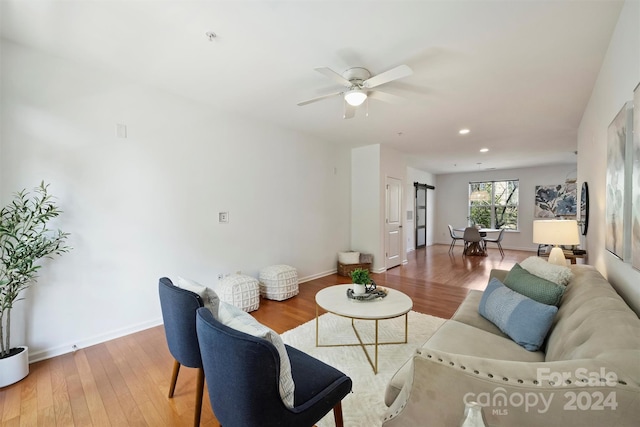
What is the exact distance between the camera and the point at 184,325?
1536mm

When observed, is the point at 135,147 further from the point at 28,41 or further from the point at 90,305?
the point at 90,305

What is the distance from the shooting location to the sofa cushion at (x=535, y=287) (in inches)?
68.8

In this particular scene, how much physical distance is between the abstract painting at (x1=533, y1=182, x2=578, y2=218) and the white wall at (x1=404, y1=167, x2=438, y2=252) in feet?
9.86

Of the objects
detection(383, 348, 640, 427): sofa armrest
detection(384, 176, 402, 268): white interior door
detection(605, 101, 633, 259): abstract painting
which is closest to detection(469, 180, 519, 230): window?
detection(384, 176, 402, 268): white interior door

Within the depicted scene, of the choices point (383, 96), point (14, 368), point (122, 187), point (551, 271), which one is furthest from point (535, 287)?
point (14, 368)

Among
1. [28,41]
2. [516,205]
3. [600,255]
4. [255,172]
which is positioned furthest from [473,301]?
[516,205]

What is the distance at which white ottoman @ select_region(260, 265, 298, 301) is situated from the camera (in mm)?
3734

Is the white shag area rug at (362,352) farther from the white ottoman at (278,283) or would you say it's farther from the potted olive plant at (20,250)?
the potted olive plant at (20,250)

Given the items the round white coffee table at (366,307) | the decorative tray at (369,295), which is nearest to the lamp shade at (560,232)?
the round white coffee table at (366,307)

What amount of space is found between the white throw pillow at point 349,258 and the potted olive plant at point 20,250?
3.99 m

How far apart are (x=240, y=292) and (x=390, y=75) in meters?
2.83

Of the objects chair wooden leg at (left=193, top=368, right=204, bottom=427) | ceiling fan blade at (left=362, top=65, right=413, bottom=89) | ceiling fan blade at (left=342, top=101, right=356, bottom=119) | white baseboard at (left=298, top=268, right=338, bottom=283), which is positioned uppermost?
ceiling fan blade at (left=362, top=65, right=413, bottom=89)

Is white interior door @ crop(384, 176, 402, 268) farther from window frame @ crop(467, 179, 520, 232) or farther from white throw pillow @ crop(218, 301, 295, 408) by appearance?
window frame @ crop(467, 179, 520, 232)

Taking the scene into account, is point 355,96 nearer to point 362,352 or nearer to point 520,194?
point 362,352
